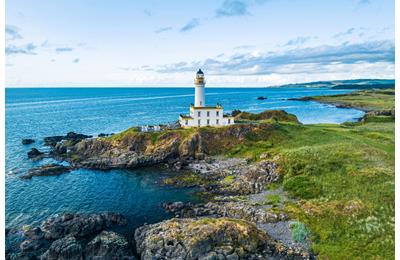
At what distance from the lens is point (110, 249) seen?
24.8 metres

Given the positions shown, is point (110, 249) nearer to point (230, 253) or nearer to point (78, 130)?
point (230, 253)

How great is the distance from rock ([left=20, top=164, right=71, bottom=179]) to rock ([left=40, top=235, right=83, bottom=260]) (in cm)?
2204

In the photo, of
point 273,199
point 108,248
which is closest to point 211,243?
point 108,248

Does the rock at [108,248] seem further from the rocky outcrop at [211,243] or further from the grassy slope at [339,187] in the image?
the grassy slope at [339,187]

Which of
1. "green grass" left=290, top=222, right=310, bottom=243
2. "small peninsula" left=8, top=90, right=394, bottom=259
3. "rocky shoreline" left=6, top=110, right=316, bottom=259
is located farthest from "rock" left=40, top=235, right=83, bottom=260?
"green grass" left=290, top=222, right=310, bottom=243

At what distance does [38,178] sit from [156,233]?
2446 cm

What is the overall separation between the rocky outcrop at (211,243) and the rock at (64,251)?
4.28 meters

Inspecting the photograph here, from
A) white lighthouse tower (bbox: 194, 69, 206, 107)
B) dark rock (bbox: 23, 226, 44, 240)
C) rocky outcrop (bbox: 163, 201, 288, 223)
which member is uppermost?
white lighthouse tower (bbox: 194, 69, 206, 107)

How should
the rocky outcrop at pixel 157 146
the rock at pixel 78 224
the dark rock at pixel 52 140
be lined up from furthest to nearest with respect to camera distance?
the dark rock at pixel 52 140
the rocky outcrop at pixel 157 146
the rock at pixel 78 224

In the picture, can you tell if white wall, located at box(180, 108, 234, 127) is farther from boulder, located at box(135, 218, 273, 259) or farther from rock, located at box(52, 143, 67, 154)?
boulder, located at box(135, 218, 273, 259)

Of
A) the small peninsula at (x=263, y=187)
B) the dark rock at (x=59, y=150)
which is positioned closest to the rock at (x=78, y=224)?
the small peninsula at (x=263, y=187)

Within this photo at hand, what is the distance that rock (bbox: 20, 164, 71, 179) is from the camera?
4436cm

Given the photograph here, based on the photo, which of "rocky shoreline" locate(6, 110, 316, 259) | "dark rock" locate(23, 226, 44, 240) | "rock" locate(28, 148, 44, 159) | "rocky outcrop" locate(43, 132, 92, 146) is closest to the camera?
"rocky shoreline" locate(6, 110, 316, 259)

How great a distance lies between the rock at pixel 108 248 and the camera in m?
24.4
